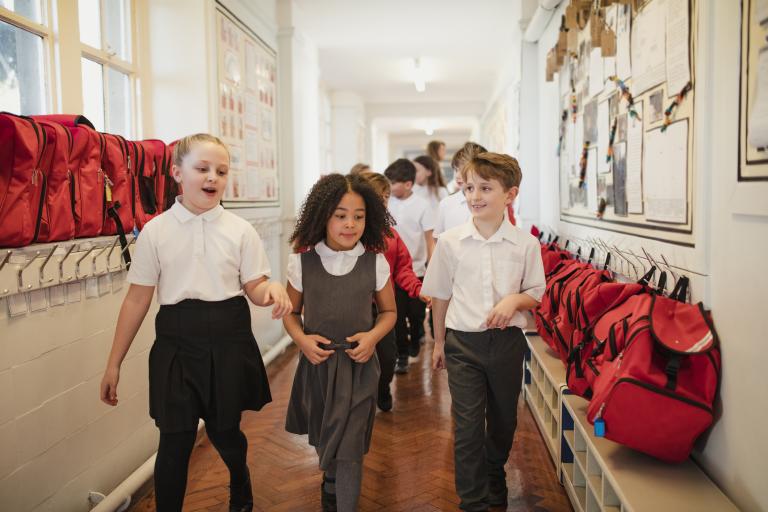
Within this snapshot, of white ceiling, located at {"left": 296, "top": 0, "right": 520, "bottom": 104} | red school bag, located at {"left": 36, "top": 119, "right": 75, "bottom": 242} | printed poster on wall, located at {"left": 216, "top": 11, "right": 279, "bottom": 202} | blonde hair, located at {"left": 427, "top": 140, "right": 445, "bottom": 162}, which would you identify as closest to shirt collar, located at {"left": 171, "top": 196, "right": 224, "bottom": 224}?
red school bag, located at {"left": 36, "top": 119, "right": 75, "bottom": 242}

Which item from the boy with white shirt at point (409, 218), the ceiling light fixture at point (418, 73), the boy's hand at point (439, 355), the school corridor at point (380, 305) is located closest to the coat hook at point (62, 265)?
the school corridor at point (380, 305)

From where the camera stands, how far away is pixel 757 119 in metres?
1.53

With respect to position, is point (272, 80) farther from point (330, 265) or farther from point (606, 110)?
point (330, 265)

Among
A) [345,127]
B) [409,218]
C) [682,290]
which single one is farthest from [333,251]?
[345,127]

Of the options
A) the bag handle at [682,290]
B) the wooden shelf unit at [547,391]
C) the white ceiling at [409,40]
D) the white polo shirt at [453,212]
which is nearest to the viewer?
the bag handle at [682,290]

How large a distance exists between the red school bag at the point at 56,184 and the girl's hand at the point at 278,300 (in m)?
0.72

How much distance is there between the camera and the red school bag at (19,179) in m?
1.83

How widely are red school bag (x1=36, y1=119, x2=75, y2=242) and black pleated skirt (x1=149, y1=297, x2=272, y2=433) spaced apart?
0.43 metres

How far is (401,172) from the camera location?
435 cm

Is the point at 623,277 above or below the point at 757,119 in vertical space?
below

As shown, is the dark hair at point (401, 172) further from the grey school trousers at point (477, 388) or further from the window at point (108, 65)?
the grey school trousers at point (477, 388)

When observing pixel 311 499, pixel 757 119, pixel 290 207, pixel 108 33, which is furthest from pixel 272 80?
pixel 757 119

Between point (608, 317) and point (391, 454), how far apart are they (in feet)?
→ 4.48

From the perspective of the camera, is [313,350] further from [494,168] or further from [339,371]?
[494,168]
